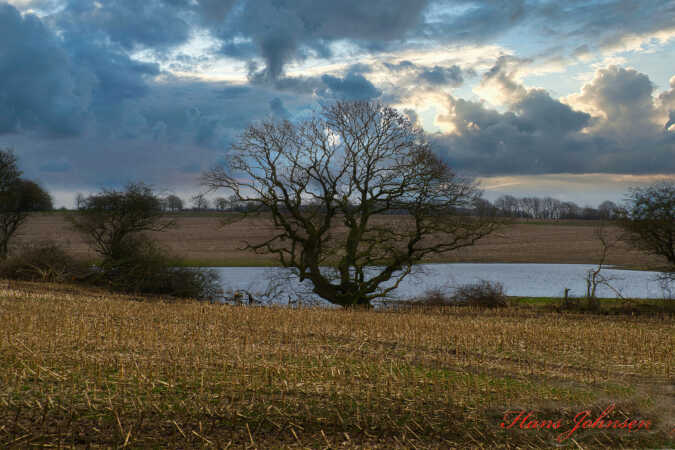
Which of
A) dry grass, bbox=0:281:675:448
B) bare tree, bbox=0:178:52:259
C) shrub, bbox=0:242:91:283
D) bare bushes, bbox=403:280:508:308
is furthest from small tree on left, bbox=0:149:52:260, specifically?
bare bushes, bbox=403:280:508:308

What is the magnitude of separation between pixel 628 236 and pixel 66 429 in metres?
32.5

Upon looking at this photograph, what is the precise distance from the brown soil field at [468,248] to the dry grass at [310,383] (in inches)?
1258

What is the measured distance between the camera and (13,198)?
141 feet

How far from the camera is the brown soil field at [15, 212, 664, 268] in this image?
59156 mm

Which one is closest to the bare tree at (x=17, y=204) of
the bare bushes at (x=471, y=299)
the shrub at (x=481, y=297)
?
the bare bushes at (x=471, y=299)

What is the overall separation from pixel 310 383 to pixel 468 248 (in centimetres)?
6205

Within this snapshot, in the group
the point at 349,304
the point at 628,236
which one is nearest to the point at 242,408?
the point at 349,304

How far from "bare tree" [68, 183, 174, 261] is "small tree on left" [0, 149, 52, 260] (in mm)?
9332

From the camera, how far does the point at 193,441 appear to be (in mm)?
8055

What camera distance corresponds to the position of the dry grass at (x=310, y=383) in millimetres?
8430

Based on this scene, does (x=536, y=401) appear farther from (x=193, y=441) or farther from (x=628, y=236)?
(x=628, y=236)

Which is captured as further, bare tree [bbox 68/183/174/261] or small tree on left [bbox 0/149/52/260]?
small tree on left [bbox 0/149/52/260]

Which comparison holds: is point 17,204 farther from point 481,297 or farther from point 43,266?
point 481,297
